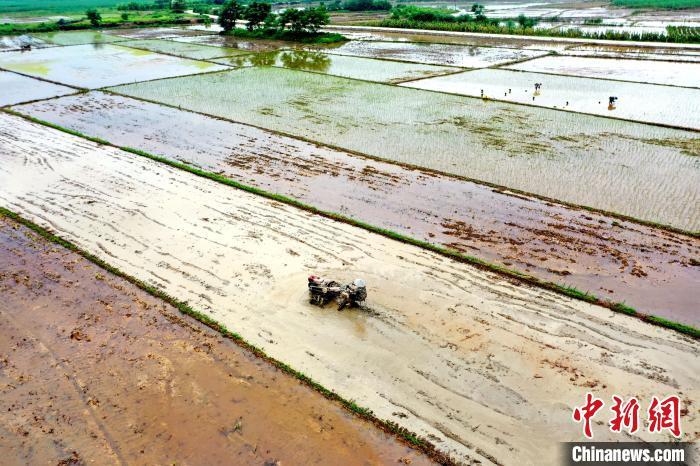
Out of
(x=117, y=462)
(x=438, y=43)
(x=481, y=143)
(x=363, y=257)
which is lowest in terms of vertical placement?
(x=117, y=462)

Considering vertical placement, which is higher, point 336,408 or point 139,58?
point 139,58

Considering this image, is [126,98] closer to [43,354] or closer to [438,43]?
[43,354]

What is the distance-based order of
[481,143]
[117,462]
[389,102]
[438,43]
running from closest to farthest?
1. [117,462]
2. [481,143]
3. [389,102]
4. [438,43]

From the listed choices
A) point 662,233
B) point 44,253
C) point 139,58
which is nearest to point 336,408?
point 44,253

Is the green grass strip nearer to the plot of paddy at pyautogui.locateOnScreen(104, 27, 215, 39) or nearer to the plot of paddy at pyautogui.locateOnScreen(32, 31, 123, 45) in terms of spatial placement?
the plot of paddy at pyautogui.locateOnScreen(32, 31, 123, 45)

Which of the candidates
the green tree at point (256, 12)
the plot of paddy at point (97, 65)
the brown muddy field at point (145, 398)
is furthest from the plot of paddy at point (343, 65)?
the brown muddy field at point (145, 398)

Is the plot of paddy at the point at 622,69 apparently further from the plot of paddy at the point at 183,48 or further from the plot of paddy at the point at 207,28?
the plot of paddy at the point at 207,28

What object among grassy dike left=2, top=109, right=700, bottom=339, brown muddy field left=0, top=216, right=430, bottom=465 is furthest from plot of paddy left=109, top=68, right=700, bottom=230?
brown muddy field left=0, top=216, right=430, bottom=465
